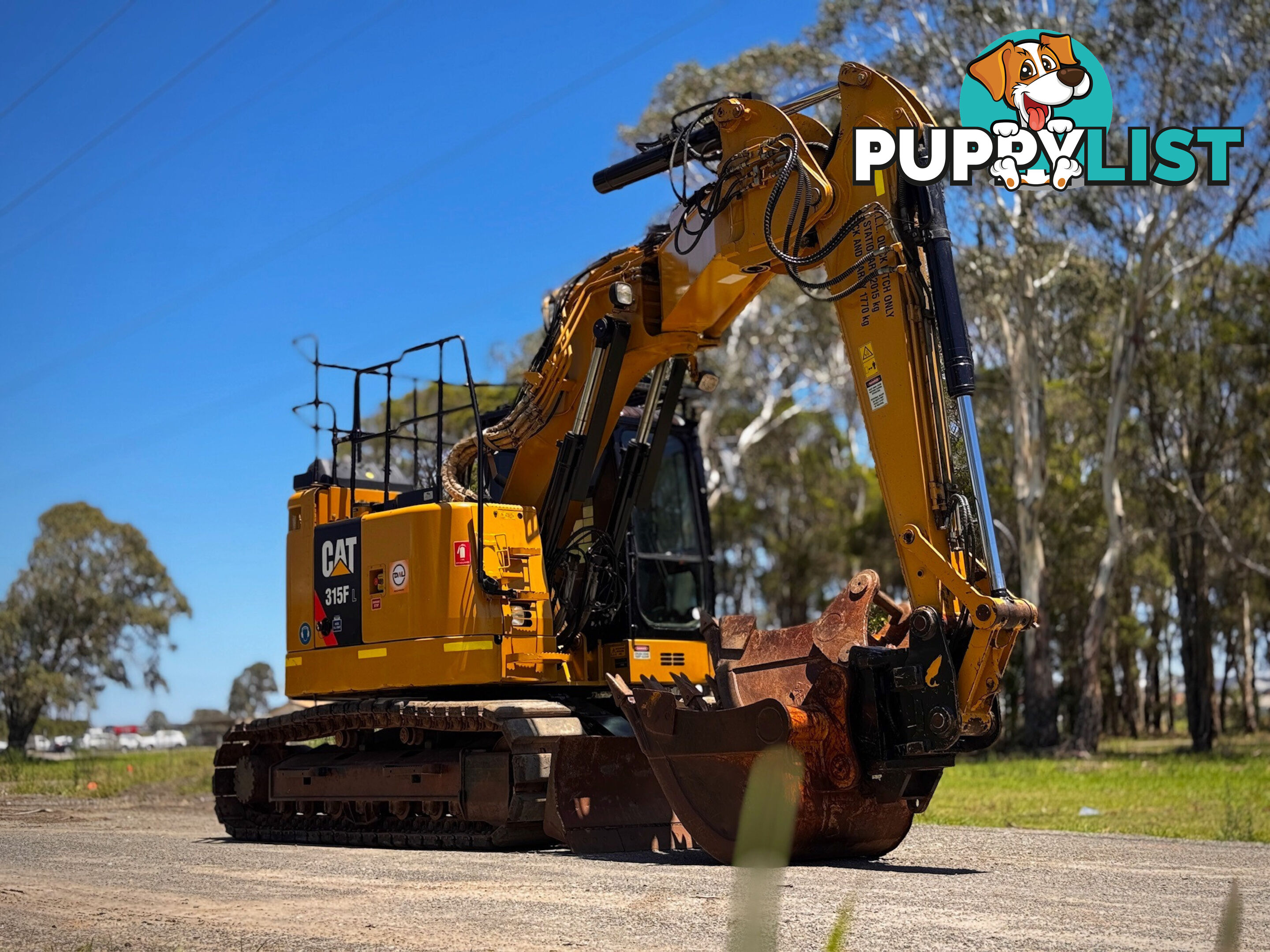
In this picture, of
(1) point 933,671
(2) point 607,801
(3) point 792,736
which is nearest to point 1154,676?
(2) point 607,801

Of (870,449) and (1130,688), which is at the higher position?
(870,449)

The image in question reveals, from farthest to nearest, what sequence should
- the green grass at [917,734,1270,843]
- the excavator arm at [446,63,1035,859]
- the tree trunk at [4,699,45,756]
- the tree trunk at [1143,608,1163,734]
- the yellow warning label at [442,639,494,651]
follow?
the tree trunk at [1143,608,1163,734] → the tree trunk at [4,699,45,756] → the green grass at [917,734,1270,843] → the yellow warning label at [442,639,494,651] → the excavator arm at [446,63,1035,859]

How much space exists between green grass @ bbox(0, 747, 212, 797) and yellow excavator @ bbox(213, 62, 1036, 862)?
292 inches

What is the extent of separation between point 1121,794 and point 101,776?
1548 centimetres

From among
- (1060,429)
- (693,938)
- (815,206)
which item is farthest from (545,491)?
(1060,429)

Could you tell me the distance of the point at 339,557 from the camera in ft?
38.7

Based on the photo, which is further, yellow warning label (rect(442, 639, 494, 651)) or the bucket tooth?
yellow warning label (rect(442, 639, 494, 651))

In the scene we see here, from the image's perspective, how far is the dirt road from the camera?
5.78m

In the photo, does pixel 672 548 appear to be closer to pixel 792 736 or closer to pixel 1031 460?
pixel 792 736

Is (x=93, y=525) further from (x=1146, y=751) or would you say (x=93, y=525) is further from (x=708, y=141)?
(x=708, y=141)

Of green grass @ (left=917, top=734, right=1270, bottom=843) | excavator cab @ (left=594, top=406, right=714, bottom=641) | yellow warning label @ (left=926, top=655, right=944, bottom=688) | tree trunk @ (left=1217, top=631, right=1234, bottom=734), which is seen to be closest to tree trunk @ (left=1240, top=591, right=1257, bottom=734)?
tree trunk @ (left=1217, top=631, right=1234, bottom=734)

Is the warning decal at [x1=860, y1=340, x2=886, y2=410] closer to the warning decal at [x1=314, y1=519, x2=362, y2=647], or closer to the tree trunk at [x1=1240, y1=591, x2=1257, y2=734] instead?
the warning decal at [x1=314, y1=519, x2=362, y2=647]

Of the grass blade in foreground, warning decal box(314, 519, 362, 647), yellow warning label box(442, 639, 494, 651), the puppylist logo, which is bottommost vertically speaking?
the grass blade in foreground

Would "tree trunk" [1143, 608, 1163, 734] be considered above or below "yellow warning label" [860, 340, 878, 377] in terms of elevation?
below
